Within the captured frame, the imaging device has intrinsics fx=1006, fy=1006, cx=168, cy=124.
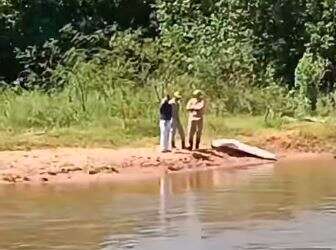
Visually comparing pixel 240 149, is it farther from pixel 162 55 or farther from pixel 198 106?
pixel 162 55

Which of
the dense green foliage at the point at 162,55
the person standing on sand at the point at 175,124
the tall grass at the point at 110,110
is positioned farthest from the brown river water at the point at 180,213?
the dense green foliage at the point at 162,55

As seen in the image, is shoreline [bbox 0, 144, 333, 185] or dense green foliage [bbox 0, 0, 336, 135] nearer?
shoreline [bbox 0, 144, 333, 185]

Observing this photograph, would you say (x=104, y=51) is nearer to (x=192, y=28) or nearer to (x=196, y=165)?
(x=192, y=28)

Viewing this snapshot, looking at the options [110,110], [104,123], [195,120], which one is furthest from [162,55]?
[195,120]

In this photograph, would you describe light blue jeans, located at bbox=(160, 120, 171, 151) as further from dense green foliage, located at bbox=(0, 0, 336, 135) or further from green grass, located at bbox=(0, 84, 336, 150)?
dense green foliage, located at bbox=(0, 0, 336, 135)

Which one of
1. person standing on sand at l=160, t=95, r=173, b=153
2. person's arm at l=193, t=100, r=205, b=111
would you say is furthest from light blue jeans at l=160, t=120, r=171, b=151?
person's arm at l=193, t=100, r=205, b=111

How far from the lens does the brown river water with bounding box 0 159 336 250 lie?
12477 mm

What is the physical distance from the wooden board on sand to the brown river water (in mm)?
2651

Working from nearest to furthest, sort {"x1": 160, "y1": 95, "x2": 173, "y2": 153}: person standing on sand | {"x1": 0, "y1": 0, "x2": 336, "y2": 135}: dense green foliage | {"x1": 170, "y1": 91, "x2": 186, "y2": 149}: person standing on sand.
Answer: {"x1": 160, "y1": 95, "x2": 173, "y2": 153}: person standing on sand → {"x1": 170, "y1": 91, "x2": 186, "y2": 149}: person standing on sand → {"x1": 0, "y1": 0, "x2": 336, "y2": 135}: dense green foliage

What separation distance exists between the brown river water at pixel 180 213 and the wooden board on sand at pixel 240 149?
8.70 feet

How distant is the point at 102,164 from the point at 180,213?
6.35 meters

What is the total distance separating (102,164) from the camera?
827 inches

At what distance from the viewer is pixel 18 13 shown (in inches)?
1542

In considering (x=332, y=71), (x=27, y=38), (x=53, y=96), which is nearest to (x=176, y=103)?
(x=53, y=96)
